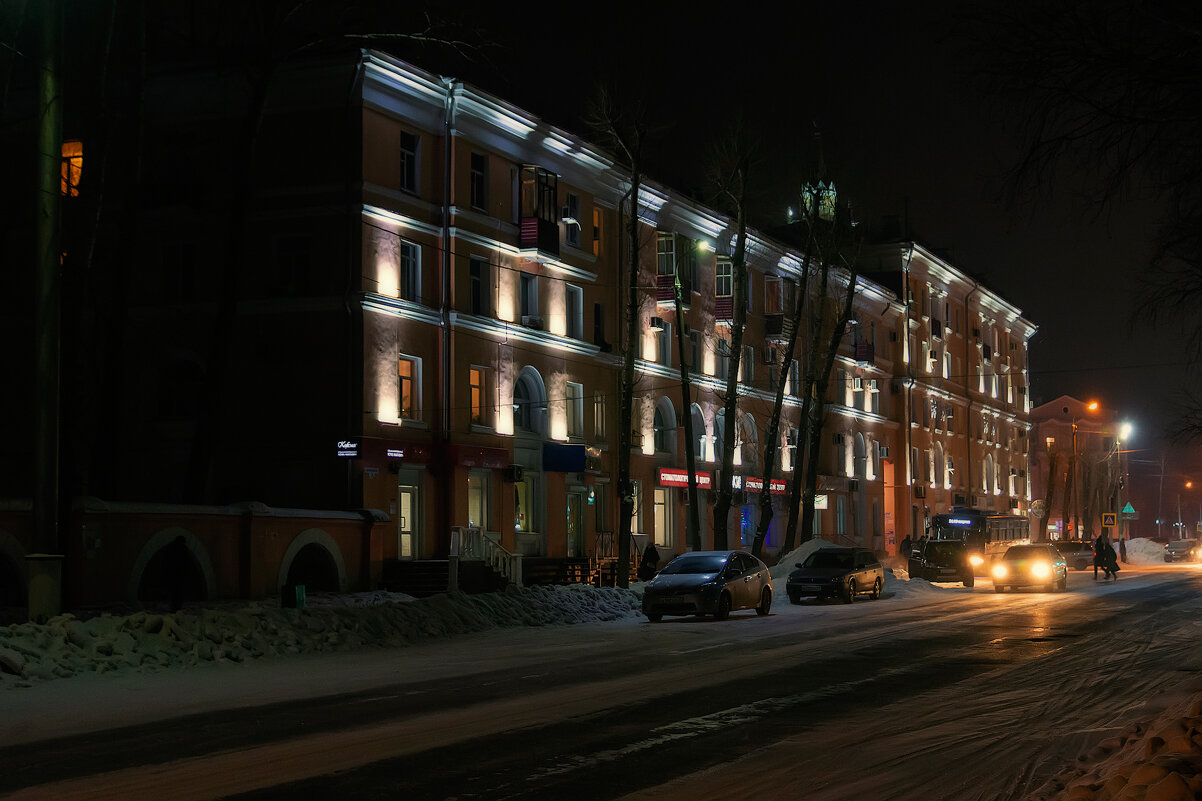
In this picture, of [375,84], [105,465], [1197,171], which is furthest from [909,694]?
[375,84]

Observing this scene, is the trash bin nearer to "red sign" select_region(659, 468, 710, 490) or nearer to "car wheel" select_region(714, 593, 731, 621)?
"car wheel" select_region(714, 593, 731, 621)

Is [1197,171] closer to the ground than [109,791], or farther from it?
farther from it

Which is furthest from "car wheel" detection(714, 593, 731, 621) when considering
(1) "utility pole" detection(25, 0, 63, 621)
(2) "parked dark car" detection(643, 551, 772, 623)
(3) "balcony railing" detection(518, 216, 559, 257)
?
(3) "balcony railing" detection(518, 216, 559, 257)

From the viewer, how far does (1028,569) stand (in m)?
40.2

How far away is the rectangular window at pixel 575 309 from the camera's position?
4491cm

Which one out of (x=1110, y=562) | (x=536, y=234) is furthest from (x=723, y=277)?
(x=1110, y=562)

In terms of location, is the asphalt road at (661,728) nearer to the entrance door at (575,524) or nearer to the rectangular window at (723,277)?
the entrance door at (575,524)

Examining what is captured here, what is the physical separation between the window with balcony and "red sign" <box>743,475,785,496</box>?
66.3 ft

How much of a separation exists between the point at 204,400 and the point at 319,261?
7.46 metres

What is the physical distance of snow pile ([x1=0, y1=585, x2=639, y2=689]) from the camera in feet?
54.1

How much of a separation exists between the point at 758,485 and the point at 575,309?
1629 cm

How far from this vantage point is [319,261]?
36.2 metres

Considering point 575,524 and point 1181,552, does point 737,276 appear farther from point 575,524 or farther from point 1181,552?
point 1181,552

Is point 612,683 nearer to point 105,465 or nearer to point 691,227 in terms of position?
point 105,465
